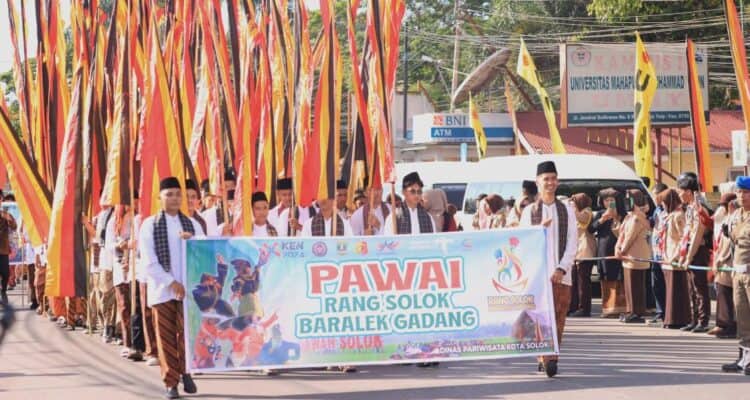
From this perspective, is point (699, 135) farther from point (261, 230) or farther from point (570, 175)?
point (261, 230)

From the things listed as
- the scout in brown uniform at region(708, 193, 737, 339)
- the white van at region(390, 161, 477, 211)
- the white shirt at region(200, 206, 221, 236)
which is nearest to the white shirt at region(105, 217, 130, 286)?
the white shirt at region(200, 206, 221, 236)

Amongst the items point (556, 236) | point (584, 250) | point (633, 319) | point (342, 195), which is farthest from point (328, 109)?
point (584, 250)

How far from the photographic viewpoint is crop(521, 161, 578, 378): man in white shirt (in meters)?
11.4

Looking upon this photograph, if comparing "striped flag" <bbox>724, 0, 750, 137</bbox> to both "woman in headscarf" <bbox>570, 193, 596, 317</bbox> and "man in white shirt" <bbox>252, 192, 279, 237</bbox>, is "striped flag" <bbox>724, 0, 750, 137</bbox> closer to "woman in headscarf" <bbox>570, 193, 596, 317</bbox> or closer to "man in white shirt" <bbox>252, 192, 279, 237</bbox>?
"woman in headscarf" <bbox>570, 193, 596, 317</bbox>

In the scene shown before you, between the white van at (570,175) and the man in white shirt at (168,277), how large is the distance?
35.4 feet

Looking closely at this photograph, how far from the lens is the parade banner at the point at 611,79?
118ft

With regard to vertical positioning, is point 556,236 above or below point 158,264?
above

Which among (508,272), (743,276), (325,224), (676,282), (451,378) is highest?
(325,224)

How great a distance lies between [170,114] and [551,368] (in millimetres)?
4507

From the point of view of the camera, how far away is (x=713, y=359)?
12.8 meters

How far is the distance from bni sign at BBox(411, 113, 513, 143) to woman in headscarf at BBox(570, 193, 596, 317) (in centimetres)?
2905

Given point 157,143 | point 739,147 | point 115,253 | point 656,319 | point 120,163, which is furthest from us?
point 739,147

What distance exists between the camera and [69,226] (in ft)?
44.0

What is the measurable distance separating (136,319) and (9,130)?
262cm
